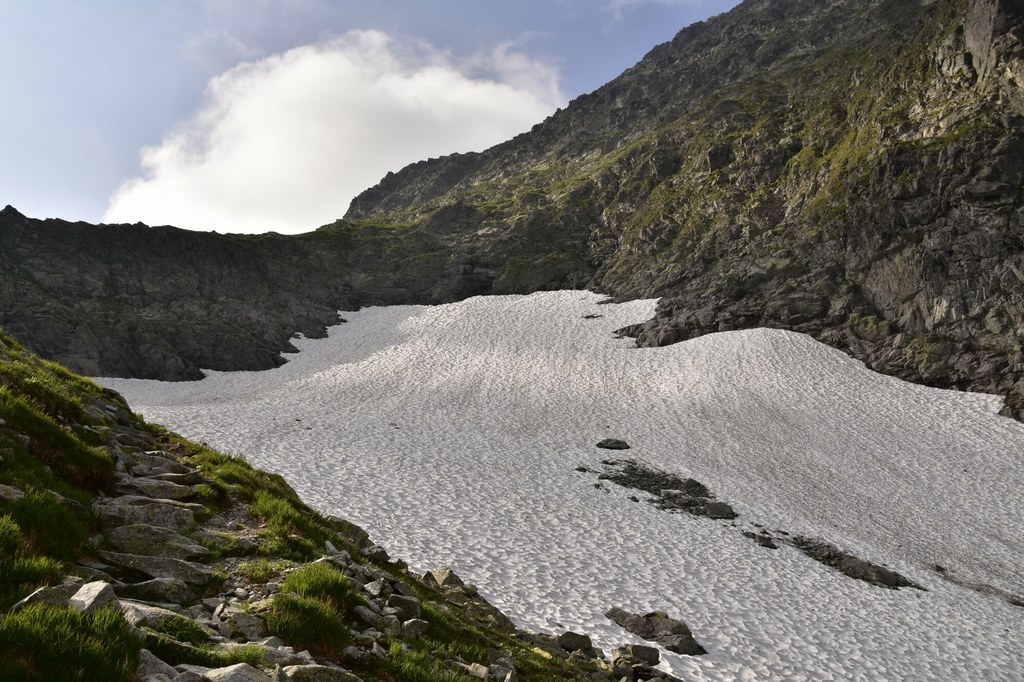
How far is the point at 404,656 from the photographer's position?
668 centimetres

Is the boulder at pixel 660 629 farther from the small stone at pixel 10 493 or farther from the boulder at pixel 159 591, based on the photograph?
the small stone at pixel 10 493

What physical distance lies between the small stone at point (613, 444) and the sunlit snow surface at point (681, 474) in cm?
70

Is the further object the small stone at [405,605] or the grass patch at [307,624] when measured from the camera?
the small stone at [405,605]

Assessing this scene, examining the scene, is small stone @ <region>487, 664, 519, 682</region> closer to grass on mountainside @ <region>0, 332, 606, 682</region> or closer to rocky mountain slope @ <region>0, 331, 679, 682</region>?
rocky mountain slope @ <region>0, 331, 679, 682</region>

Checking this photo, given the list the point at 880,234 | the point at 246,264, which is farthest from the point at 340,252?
the point at 880,234

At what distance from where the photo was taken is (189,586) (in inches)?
269

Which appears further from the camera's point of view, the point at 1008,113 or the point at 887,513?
the point at 1008,113

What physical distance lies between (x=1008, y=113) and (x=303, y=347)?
2681 inches

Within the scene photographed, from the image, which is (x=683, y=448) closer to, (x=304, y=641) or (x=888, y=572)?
(x=888, y=572)

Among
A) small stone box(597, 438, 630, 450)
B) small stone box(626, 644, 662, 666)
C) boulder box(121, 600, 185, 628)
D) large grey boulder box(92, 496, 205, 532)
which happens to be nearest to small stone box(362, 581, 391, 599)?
large grey boulder box(92, 496, 205, 532)

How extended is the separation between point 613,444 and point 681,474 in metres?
4.69

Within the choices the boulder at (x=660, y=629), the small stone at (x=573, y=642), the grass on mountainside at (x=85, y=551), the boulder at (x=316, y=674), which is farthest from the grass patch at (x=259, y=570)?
the boulder at (x=660, y=629)

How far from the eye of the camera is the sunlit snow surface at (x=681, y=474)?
642 inches

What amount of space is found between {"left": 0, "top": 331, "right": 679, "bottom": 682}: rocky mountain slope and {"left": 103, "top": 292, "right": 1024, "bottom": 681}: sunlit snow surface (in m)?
5.90
